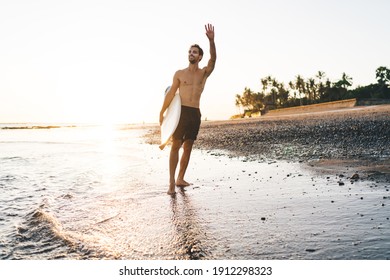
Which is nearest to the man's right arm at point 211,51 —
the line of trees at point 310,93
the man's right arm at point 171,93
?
the man's right arm at point 171,93

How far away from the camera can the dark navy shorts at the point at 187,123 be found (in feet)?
16.6

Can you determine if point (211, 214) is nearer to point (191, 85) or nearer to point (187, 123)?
point (187, 123)

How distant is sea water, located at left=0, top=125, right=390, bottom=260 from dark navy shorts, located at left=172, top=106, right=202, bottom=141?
0.77 m

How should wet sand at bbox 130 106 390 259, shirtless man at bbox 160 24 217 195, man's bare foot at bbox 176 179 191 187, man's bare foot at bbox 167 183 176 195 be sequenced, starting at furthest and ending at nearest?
man's bare foot at bbox 176 179 191 187
shirtless man at bbox 160 24 217 195
man's bare foot at bbox 167 183 176 195
wet sand at bbox 130 106 390 259

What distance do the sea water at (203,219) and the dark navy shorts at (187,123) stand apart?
0.77 metres

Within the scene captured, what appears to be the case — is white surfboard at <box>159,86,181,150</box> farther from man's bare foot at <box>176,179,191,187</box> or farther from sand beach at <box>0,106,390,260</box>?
sand beach at <box>0,106,390,260</box>

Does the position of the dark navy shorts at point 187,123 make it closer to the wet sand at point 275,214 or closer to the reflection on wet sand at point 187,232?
the wet sand at point 275,214

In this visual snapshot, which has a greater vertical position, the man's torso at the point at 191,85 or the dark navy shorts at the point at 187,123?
the man's torso at the point at 191,85

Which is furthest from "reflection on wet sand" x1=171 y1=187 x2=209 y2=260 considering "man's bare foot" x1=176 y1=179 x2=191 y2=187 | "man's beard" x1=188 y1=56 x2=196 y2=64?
"man's beard" x1=188 y1=56 x2=196 y2=64

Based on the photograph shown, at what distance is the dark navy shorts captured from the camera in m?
5.07
